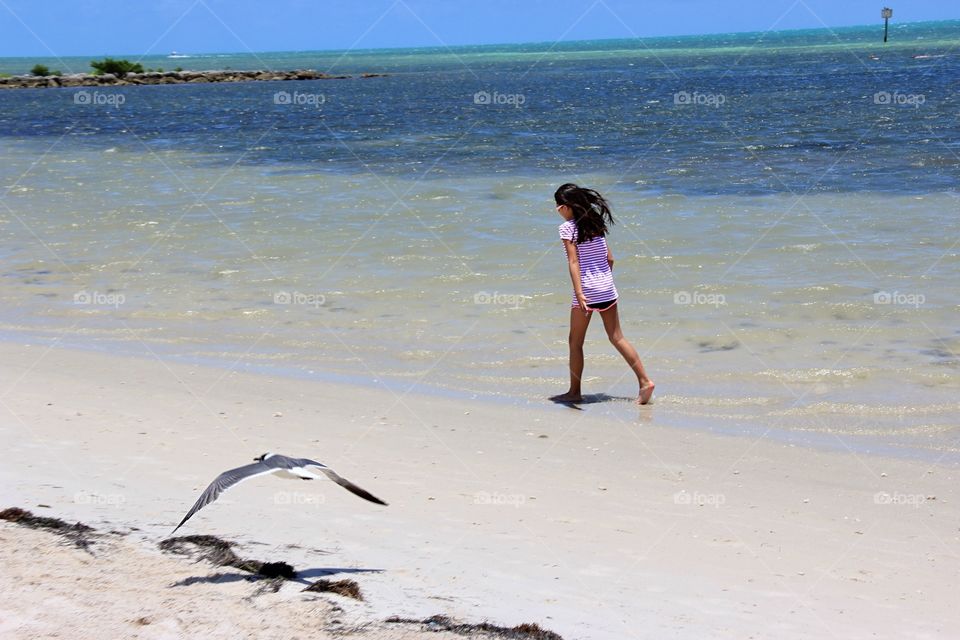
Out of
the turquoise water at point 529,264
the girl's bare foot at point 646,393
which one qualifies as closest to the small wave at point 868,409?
the turquoise water at point 529,264

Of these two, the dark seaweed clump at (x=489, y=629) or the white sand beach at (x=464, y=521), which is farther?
the white sand beach at (x=464, y=521)

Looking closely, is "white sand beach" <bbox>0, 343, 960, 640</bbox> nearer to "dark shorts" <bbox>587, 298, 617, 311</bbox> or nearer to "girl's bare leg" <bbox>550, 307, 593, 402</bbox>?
"girl's bare leg" <bbox>550, 307, 593, 402</bbox>

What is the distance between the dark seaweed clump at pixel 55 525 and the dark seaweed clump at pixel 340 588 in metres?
0.98

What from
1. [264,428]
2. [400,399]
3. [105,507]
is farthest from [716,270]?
[105,507]

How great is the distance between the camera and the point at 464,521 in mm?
4957

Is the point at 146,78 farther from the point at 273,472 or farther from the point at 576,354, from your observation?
the point at 273,472

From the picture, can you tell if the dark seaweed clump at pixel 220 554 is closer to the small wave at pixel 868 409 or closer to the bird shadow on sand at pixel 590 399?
the bird shadow on sand at pixel 590 399

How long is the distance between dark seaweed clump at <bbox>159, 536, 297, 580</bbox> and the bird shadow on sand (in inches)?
124

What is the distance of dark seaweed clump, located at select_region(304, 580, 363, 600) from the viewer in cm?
405

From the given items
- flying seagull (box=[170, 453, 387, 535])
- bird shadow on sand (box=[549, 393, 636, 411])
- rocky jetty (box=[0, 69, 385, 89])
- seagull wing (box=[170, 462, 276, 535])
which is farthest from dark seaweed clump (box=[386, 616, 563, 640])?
rocky jetty (box=[0, 69, 385, 89])

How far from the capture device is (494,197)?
17.1 meters

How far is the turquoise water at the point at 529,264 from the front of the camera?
7859 mm

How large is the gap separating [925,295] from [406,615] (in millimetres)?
7418

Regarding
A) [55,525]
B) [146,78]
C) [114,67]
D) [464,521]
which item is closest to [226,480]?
[55,525]
